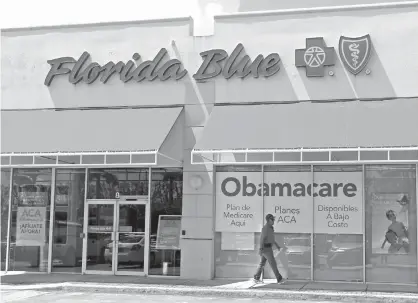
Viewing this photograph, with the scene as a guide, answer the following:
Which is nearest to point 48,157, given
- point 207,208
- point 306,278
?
point 207,208

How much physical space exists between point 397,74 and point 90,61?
8668 millimetres

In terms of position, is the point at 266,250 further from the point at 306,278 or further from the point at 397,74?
the point at 397,74

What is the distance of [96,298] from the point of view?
1423 cm

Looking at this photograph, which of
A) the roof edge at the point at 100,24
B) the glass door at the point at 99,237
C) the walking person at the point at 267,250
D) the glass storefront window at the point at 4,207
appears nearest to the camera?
the walking person at the point at 267,250

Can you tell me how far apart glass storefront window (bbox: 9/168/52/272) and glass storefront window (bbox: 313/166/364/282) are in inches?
312

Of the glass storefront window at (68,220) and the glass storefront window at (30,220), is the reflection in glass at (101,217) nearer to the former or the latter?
the glass storefront window at (68,220)

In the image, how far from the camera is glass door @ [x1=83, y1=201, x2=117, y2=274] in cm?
1839

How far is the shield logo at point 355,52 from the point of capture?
16844 millimetres

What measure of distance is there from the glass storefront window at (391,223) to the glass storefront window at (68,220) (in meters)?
8.14

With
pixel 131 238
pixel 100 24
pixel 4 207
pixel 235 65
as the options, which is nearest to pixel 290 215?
pixel 235 65

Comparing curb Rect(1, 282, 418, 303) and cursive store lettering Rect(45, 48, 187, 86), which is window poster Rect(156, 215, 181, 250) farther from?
cursive store lettering Rect(45, 48, 187, 86)

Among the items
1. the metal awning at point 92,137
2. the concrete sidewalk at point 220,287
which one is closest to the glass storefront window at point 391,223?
the concrete sidewalk at point 220,287

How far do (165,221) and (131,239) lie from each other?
1.13 m

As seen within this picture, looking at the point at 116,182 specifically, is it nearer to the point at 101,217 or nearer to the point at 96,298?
the point at 101,217
